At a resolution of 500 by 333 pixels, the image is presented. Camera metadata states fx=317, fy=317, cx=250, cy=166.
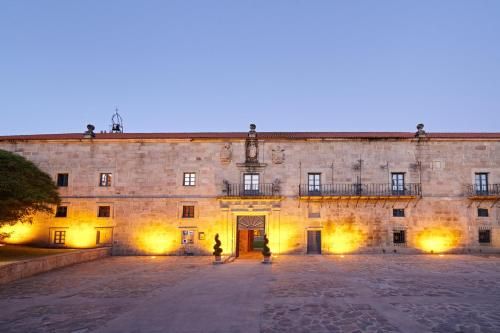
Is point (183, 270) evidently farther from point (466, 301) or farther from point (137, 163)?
point (466, 301)

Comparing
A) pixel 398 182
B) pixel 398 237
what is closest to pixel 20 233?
pixel 398 237

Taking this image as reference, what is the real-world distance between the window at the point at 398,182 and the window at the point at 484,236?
6122 mm

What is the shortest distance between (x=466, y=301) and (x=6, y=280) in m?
17.3

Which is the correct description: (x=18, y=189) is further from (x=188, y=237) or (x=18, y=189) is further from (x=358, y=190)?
(x=358, y=190)

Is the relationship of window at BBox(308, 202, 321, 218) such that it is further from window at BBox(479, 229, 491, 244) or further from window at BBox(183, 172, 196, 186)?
window at BBox(479, 229, 491, 244)

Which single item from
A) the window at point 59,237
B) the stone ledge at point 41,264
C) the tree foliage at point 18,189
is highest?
the tree foliage at point 18,189

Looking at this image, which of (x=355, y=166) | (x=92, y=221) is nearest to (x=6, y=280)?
(x=92, y=221)

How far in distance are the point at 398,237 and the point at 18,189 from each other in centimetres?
2428

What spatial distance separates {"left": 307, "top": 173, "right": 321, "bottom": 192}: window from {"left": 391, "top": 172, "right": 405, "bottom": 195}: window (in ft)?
17.6

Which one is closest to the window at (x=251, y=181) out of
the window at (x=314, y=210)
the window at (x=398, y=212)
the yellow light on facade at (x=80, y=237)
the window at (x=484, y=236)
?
the window at (x=314, y=210)

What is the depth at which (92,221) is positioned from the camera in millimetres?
22875

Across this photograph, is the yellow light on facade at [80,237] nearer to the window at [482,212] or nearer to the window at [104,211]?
the window at [104,211]

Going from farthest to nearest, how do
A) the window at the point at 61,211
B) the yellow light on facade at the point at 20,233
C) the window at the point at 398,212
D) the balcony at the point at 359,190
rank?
the window at the point at 61,211, the yellow light on facade at the point at 20,233, the window at the point at 398,212, the balcony at the point at 359,190

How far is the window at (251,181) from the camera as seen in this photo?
23016mm
